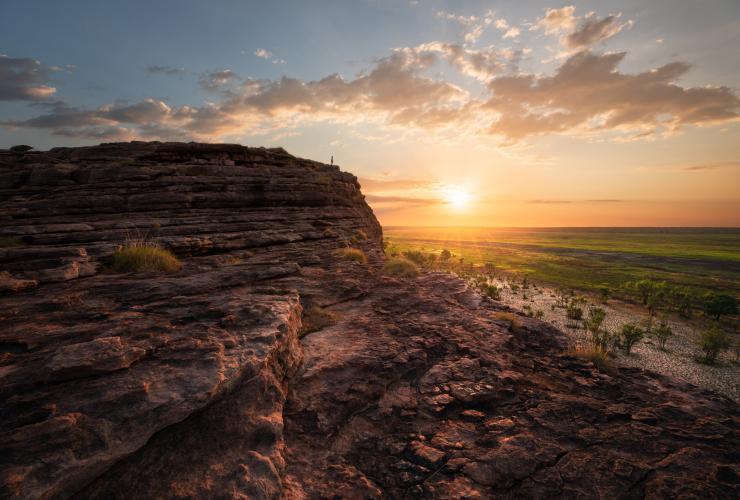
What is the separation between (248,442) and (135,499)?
5.45 feet

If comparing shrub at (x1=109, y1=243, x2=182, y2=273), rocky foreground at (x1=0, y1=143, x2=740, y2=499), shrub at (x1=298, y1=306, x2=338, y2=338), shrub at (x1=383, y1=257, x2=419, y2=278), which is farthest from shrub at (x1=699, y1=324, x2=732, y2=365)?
shrub at (x1=109, y1=243, x2=182, y2=273)

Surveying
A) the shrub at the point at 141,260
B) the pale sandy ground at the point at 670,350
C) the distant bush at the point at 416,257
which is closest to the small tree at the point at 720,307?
the pale sandy ground at the point at 670,350

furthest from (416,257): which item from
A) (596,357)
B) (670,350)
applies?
(596,357)

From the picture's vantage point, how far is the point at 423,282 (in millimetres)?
15906

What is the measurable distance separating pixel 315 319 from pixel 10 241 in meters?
13.1

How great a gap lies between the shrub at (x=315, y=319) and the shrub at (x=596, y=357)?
8.61 meters

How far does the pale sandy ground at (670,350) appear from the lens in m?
28.4

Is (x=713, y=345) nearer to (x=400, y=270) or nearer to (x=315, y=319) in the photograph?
(x=400, y=270)

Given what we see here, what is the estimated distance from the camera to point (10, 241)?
12.1m

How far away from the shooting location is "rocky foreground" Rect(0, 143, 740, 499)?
468cm

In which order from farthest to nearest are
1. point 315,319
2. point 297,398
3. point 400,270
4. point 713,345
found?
point 713,345 → point 400,270 → point 315,319 → point 297,398

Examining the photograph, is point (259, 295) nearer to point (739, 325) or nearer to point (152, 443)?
point (152, 443)

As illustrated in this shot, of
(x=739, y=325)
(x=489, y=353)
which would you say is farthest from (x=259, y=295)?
(x=739, y=325)

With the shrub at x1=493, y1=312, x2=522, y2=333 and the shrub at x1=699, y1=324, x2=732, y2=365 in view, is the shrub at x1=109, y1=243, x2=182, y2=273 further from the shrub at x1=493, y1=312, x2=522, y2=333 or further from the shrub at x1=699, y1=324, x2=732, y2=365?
the shrub at x1=699, y1=324, x2=732, y2=365
